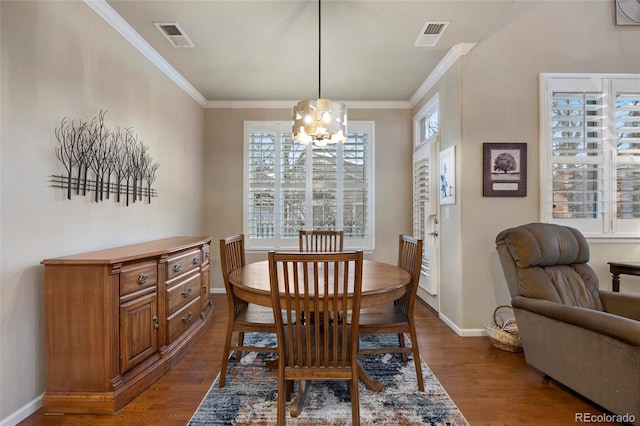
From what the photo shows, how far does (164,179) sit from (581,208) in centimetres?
431

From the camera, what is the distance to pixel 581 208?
300 cm


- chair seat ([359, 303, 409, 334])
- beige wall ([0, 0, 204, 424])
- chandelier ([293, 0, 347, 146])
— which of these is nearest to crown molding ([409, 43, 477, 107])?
chandelier ([293, 0, 347, 146])

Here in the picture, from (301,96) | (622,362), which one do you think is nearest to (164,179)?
(301,96)

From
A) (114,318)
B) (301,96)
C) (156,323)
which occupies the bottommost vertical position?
(156,323)

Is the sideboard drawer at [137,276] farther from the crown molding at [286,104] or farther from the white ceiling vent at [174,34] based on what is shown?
the crown molding at [286,104]

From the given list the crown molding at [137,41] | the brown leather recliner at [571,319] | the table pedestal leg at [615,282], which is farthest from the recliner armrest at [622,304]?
the crown molding at [137,41]

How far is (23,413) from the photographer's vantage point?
176cm

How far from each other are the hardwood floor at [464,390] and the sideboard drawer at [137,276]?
28.3 inches

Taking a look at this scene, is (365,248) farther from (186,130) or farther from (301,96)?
(186,130)

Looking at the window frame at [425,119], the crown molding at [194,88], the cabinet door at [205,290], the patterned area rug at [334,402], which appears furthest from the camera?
the window frame at [425,119]

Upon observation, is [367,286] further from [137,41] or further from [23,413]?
[137,41]

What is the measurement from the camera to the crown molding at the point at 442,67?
297 centimetres

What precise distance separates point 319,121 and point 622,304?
261 cm

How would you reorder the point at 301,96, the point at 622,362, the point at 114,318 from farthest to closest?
the point at 301,96
the point at 114,318
the point at 622,362
